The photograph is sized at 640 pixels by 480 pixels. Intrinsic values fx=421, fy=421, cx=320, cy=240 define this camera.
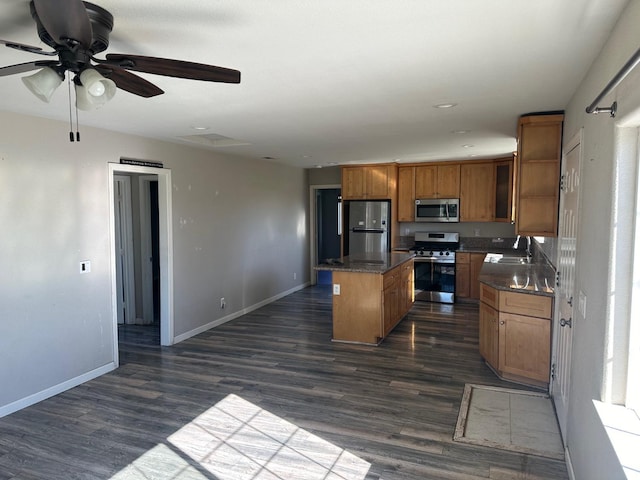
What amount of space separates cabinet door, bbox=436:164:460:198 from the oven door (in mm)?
1237

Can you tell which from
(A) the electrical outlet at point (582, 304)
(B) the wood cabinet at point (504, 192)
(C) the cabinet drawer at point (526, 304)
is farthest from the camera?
(B) the wood cabinet at point (504, 192)

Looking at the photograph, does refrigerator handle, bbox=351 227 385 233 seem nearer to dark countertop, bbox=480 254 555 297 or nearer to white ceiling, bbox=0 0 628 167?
dark countertop, bbox=480 254 555 297

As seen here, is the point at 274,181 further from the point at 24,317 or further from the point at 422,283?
the point at 24,317

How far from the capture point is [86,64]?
1693 millimetres

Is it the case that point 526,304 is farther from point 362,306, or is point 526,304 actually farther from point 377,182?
point 377,182

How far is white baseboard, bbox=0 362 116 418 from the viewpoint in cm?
342

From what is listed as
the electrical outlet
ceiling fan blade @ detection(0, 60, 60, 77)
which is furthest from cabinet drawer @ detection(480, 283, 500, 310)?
ceiling fan blade @ detection(0, 60, 60, 77)

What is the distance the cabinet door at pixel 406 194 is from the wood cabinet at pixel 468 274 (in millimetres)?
1176

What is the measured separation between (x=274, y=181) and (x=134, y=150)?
3.18 m

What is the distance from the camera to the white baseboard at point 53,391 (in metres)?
3.42

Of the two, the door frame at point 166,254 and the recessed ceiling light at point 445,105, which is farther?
the door frame at point 166,254

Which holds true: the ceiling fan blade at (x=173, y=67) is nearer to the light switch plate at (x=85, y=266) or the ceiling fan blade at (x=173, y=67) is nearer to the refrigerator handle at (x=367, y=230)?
the light switch plate at (x=85, y=266)

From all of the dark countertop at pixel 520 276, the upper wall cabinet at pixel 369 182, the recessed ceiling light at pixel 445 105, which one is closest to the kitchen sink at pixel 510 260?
the dark countertop at pixel 520 276

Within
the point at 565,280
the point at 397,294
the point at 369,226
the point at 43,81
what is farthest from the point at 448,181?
the point at 43,81
